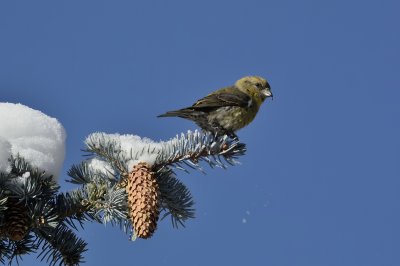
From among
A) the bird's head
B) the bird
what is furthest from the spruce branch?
the bird's head

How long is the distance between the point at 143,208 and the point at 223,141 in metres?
0.87

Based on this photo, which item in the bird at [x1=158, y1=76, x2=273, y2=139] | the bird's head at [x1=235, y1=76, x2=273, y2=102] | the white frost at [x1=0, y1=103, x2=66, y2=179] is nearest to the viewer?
the white frost at [x1=0, y1=103, x2=66, y2=179]

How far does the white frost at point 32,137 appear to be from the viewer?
126 inches

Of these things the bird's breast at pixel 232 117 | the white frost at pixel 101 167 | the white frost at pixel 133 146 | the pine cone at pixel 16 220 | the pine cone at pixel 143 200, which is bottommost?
the pine cone at pixel 16 220

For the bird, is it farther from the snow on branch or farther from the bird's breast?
the snow on branch

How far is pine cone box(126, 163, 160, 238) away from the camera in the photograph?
3049 mm

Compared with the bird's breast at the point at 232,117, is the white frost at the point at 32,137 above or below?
below

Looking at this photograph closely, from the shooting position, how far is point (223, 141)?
374cm

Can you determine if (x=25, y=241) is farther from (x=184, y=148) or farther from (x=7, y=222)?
(x=184, y=148)

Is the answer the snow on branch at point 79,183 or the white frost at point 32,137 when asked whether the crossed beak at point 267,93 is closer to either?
the snow on branch at point 79,183

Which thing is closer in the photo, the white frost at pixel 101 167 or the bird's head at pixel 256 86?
the white frost at pixel 101 167

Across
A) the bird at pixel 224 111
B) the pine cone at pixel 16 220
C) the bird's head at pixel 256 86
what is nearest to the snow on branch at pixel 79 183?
the pine cone at pixel 16 220

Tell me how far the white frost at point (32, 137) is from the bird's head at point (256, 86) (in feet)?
13.0

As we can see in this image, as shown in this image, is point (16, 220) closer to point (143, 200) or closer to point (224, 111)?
point (143, 200)
